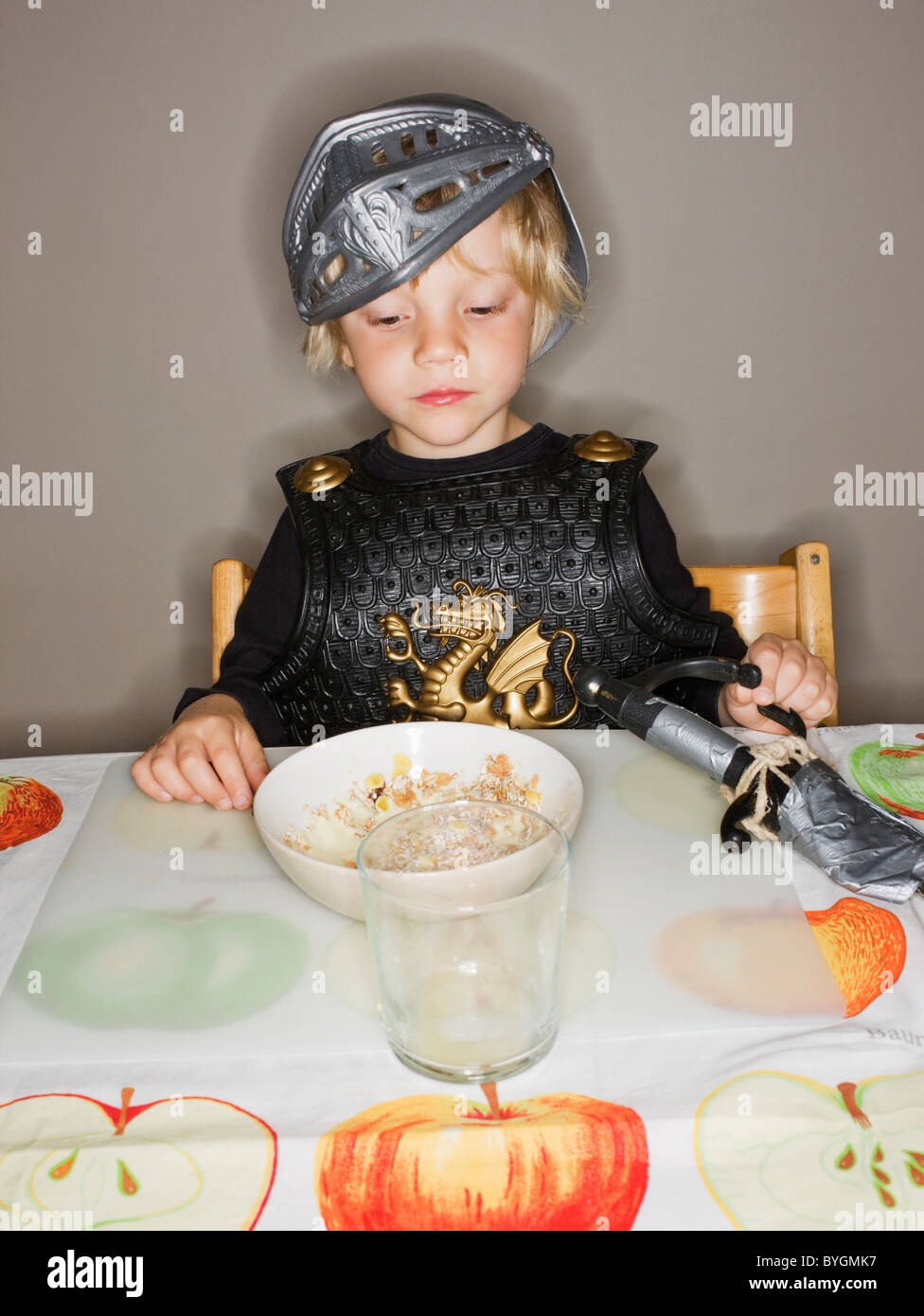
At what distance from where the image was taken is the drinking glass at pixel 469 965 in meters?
0.48

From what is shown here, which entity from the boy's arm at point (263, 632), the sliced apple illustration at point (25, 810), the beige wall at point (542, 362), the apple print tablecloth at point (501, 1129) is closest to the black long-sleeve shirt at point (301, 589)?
the boy's arm at point (263, 632)

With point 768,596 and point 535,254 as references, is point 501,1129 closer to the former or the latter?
point 768,596

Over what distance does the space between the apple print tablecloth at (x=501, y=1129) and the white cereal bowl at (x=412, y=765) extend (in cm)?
16

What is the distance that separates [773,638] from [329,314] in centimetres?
54

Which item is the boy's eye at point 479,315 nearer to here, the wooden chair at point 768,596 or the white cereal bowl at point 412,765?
the wooden chair at point 768,596

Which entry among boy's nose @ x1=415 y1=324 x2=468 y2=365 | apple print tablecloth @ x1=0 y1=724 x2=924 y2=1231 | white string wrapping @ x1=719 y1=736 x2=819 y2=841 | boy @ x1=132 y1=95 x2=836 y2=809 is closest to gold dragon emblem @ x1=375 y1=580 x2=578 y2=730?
boy @ x1=132 y1=95 x2=836 y2=809

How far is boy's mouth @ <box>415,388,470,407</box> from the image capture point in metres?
1.10

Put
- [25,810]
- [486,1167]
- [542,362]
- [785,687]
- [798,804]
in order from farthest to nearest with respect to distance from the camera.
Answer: [542,362] < [785,687] < [25,810] < [798,804] < [486,1167]

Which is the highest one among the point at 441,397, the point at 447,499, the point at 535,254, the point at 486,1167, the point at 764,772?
the point at 535,254

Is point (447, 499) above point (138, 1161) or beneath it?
above

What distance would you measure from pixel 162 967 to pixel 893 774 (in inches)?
22.0

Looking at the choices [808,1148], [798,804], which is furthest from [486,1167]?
[798,804]

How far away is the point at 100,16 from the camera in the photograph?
1.41 meters

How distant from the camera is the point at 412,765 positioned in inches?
30.8
